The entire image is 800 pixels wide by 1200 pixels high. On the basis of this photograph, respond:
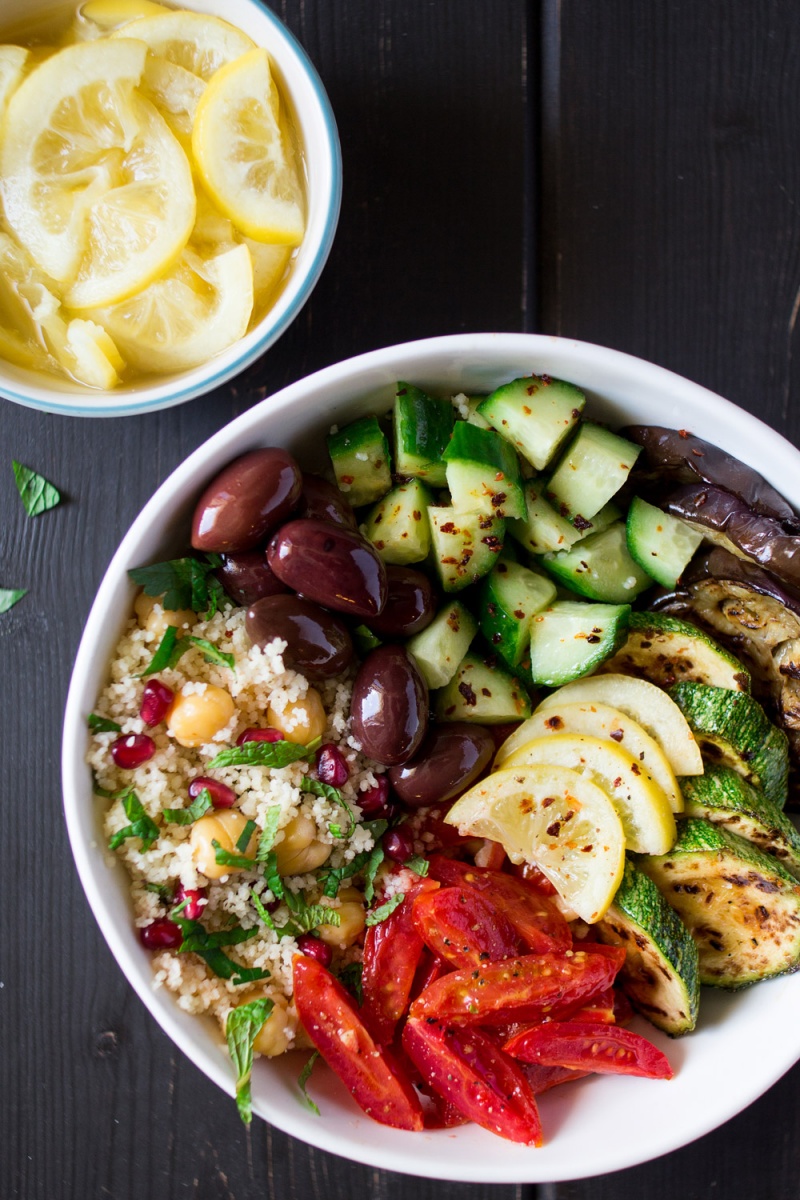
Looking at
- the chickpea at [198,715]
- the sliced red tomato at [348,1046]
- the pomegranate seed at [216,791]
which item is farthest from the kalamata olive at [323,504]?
the sliced red tomato at [348,1046]

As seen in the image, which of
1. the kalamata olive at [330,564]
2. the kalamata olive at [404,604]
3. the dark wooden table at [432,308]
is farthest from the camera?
the dark wooden table at [432,308]

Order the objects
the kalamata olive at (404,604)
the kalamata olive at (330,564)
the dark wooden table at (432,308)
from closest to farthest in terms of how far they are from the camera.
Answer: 1. the kalamata olive at (330,564)
2. the kalamata olive at (404,604)
3. the dark wooden table at (432,308)

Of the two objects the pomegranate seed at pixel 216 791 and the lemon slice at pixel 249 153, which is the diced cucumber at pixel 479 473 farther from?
the pomegranate seed at pixel 216 791

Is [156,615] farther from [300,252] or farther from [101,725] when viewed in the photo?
[300,252]

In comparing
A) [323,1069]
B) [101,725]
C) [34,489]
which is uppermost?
[34,489]

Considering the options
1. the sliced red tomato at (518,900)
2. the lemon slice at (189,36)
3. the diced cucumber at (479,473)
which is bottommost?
the sliced red tomato at (518,900)

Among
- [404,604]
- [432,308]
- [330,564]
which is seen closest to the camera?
[330,564]

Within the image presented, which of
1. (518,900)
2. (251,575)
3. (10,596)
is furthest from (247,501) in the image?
(518,900)
